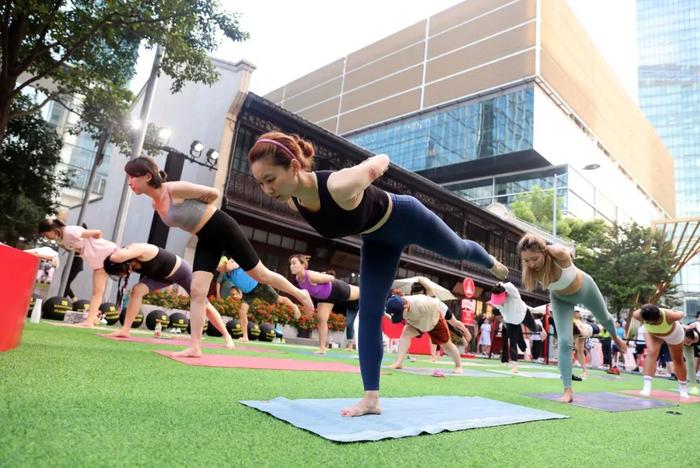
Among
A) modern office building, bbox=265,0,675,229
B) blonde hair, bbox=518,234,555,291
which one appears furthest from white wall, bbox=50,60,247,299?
modern office building, bbox=265,0,675,229

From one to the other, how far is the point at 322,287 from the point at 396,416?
452 cm

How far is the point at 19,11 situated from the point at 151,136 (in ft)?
19.0

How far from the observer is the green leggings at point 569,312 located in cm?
407

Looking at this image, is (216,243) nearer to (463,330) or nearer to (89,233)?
(89,233)

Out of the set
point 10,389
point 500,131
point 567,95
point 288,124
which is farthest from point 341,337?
point 567,95

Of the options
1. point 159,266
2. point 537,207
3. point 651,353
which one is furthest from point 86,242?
point 537,207

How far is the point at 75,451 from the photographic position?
1266 mm

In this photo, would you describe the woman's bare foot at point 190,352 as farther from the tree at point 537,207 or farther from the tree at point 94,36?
the tree at point 537,207

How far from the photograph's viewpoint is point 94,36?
9.18m

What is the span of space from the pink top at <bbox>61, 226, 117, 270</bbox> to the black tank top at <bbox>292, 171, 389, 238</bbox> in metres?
4.72

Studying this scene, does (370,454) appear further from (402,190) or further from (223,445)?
(402,190)

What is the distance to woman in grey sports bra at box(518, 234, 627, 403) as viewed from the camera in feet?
12.6

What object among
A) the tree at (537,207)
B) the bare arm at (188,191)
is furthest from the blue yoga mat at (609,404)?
the tree at (537,207)

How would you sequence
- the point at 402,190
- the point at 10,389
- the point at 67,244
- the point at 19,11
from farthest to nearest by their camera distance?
the point at 402,190 → the point at 19,11 → the point at 67,244 → the point at 10,389
